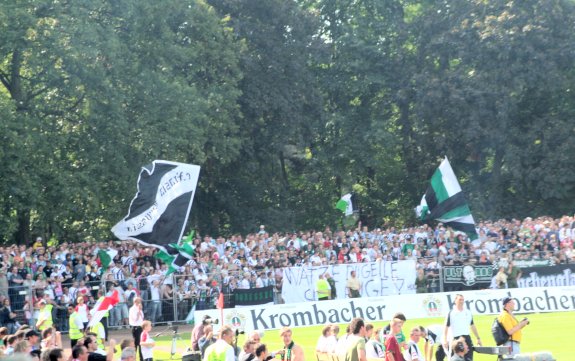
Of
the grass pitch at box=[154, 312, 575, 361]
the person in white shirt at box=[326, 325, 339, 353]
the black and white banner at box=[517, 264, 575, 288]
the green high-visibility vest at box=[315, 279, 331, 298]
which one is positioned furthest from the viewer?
the black and white banner at box=[517, 264, 575, 288]

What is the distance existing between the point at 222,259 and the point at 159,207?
8.29 m

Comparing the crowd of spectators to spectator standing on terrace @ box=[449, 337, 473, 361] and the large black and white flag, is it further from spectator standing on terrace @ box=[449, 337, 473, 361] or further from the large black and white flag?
spectator standing on terrace @ box=[449, 337, 473, 361]

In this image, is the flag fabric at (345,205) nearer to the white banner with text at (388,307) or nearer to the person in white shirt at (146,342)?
the white banner with text at (388,307)

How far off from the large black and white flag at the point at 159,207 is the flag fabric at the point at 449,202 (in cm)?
1229

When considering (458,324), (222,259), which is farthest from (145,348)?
(222,259)

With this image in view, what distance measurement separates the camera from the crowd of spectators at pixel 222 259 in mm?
31797

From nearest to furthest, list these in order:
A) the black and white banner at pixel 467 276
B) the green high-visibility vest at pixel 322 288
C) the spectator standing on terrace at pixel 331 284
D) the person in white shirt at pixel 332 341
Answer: the person in white shirt at pixel 332 341, the green high-visibility vest at pixel 322 288, the spectator standing on terrace at pixel 331 284, the black and white banner at pixel 467 276

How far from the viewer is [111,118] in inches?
1706

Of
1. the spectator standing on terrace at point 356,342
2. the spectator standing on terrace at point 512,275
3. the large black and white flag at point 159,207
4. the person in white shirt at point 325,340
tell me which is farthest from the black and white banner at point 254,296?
the spectator standing on terrace at point 356,342

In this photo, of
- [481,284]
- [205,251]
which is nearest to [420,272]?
[481,284]

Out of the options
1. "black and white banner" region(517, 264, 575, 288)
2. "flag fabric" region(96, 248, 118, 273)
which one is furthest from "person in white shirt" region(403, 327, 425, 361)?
"black and white banner" region(517, 264, 575, 288)

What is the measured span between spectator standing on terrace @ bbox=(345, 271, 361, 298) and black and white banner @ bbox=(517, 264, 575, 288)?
6234mm

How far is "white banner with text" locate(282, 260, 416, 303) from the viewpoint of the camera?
36.1 m

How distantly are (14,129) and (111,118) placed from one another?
536 centimetres
